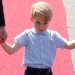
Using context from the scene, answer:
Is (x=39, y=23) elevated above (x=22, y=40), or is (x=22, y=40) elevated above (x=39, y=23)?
(x=39, y=23)

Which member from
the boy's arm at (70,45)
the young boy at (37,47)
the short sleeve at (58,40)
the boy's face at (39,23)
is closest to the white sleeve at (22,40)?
the young boy at (37,47)

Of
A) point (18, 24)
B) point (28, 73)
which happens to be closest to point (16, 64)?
point (28, 73)

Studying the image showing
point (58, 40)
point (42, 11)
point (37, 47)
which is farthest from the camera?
point (58, 40)

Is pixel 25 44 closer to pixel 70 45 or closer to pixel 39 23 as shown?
pixel 39 23

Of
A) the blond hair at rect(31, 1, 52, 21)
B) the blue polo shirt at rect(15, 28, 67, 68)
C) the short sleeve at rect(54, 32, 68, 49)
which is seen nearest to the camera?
the blond hair at rect(31, 1, 52, 21)

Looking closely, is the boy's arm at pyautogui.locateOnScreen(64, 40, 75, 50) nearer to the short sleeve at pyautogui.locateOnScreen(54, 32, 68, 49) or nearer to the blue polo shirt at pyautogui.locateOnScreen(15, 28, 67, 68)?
the short sleeve at pyautogui.locateOnScreen(54, 32, 68, 49)

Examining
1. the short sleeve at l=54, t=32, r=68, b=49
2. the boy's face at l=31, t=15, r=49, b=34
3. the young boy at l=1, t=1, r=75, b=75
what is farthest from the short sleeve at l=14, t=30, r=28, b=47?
the short sleeve at l=54, t=32, r=68, b=49

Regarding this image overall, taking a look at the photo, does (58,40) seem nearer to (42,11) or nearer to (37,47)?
(37,47)

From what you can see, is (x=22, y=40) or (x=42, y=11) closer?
(x=42, y=11)

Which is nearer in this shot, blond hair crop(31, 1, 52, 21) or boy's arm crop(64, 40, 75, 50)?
blond hair crop(31, 1, 52, 21)

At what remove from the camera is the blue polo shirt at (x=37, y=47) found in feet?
11.5

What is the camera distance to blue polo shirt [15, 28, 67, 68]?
3496 millimetres

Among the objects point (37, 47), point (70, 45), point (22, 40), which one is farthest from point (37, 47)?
point (70, 45)

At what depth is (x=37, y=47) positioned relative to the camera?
3500 millimetres
